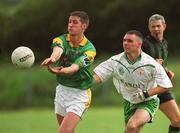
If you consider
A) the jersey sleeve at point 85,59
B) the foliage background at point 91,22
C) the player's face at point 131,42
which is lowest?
the foliage background at point 91,22

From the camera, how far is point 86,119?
1972cm

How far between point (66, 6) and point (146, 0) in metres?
4.90

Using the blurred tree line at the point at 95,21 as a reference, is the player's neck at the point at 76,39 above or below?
above

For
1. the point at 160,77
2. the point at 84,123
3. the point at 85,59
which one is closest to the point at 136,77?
the point at 160,77

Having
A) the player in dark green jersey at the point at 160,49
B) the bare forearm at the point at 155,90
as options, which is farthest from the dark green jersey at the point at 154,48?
the bare forearm at the point at 155,90

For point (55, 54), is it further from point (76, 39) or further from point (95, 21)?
point (95, 21)

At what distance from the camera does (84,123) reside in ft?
60.4

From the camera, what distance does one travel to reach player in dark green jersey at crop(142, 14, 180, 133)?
10945mm

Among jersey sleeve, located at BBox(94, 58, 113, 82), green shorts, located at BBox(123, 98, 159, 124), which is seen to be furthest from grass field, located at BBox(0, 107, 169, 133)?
jersey sleeve, located at BBox(94, 58, 113, 82)

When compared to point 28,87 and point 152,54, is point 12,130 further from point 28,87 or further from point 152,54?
point 28,87

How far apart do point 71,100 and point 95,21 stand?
29288mm

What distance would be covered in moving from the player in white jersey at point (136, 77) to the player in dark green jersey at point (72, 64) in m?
0.43

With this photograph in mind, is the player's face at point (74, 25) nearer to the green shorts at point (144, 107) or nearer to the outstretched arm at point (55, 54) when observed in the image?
the outstretched arm at point (55, 54)

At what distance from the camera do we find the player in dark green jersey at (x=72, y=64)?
390 inches
